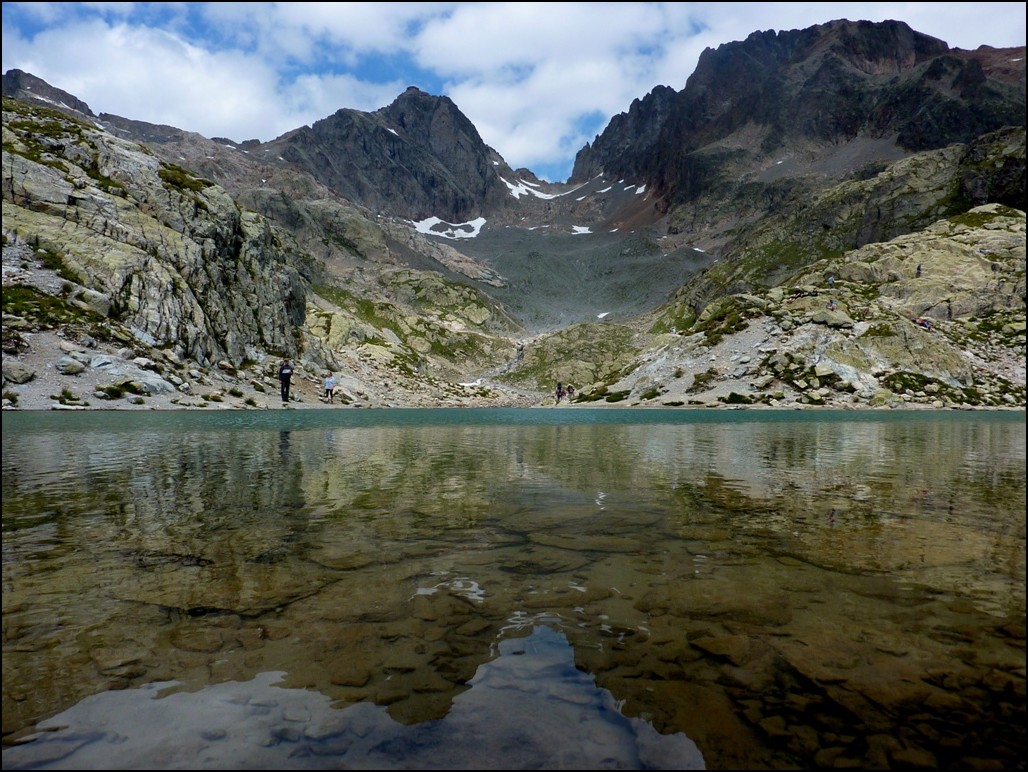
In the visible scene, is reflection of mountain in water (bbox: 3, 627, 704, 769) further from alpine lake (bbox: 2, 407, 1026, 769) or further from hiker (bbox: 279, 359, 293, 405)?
hiker (bbox: 279, 359, 293, 405)

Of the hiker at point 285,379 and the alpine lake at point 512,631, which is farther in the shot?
the hiker at point 285,379

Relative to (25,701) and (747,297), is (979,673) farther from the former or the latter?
(747,297)

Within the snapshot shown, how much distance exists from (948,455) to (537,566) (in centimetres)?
2345

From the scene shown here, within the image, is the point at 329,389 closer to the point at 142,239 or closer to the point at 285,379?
the point at 285,379

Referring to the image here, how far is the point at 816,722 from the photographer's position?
420cm

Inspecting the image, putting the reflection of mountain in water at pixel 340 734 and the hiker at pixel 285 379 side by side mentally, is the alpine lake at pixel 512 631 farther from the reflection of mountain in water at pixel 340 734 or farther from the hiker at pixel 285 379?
the hiker at pixel 285 379

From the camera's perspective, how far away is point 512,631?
Answer: 19.5 feet

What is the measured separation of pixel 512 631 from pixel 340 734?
2252mm

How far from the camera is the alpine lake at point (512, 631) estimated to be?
403 centimetres

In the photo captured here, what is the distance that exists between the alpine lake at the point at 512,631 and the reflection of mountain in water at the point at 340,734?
0.02m

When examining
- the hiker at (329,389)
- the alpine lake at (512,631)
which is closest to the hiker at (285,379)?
the hiker at (329,389)

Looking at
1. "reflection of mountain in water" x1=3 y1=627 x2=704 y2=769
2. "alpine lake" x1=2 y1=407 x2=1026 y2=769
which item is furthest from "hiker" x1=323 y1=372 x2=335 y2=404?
"reflection of mountain in water" x1=3 y1=627 x2=704 y2=769

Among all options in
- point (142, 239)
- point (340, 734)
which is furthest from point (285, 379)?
point (340, 734)

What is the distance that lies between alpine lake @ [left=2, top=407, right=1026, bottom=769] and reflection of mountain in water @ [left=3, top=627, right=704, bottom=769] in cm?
2
